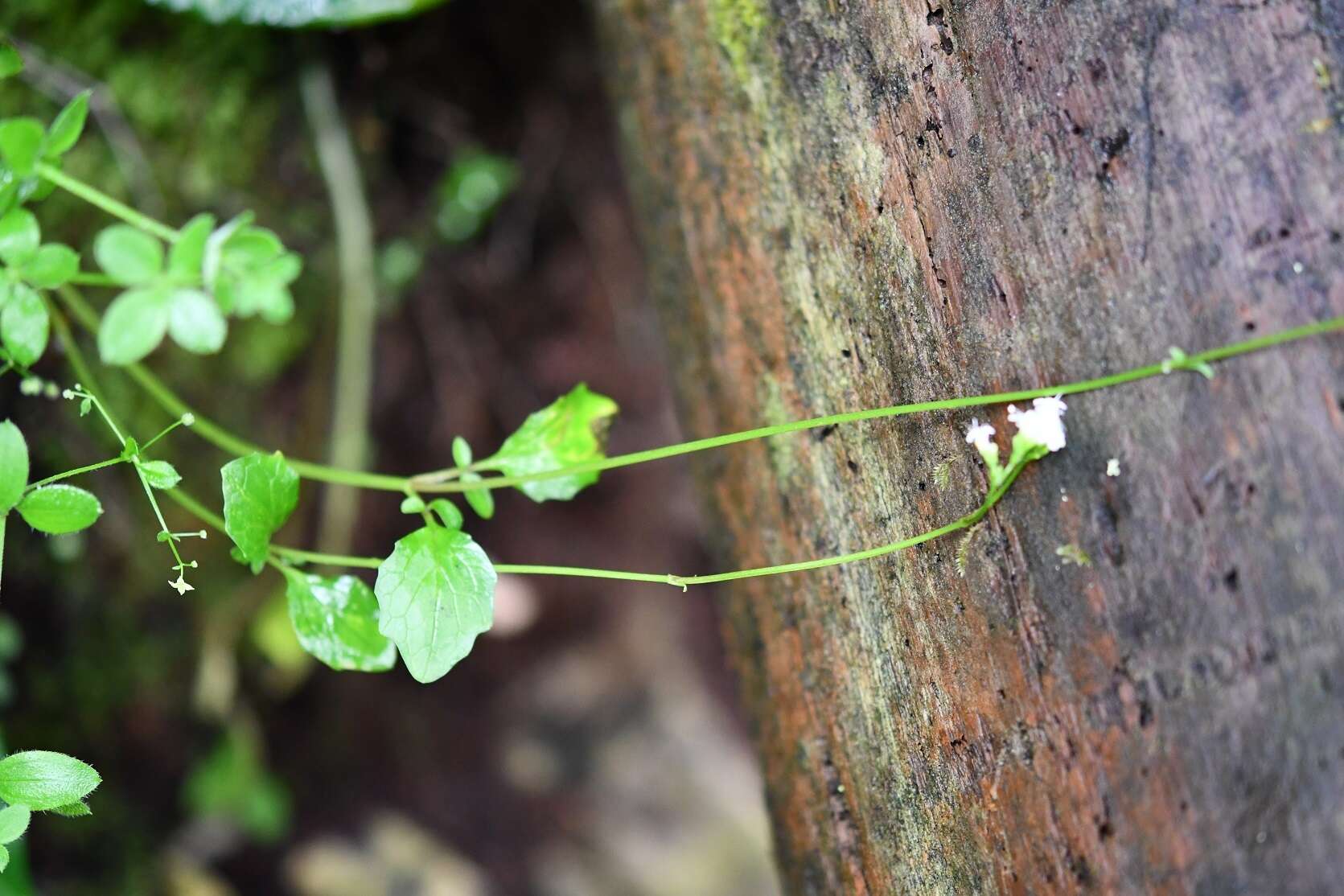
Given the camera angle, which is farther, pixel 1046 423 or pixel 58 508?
pixel 58 508

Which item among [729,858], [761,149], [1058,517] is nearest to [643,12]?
[761,149]

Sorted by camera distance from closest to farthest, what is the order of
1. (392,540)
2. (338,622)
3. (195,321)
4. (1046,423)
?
(1046,423) < (195,321) < (338,622) < (392,540)

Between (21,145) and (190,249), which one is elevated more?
(21,145)

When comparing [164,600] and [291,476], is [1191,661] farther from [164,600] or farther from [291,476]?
[164,600]

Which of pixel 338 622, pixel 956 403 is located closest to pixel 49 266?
pixel 338 622

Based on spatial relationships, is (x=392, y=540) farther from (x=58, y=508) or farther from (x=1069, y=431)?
(x=1069, y=431)

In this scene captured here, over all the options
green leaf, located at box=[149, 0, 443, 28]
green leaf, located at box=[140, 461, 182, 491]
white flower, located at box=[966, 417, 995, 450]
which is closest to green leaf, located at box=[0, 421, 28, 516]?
green leaf, located at box=[140, 461, 182, 491]

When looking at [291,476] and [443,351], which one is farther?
[443,351]

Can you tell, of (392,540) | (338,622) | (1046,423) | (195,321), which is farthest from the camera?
(392,540)
